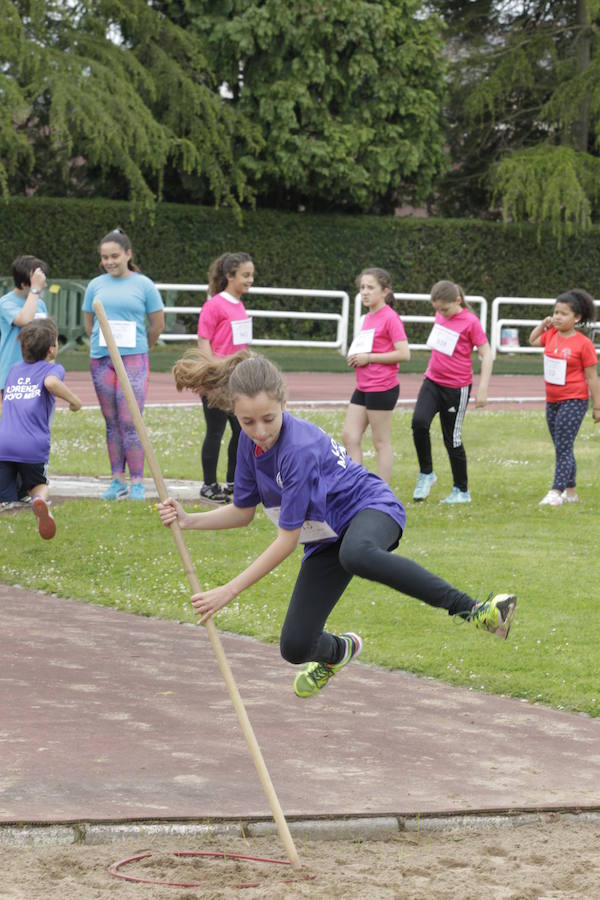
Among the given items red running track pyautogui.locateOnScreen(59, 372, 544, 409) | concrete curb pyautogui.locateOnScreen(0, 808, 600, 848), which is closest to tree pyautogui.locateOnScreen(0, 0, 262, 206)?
red running track pyautogui.locateOnScreen(59, 372, 544, 409)

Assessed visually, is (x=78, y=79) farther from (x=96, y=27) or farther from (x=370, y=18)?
(x=370, y=18)

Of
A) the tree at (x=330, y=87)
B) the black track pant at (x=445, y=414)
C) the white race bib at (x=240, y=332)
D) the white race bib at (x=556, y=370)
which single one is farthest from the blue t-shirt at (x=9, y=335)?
the tree at (x=330, y=87)

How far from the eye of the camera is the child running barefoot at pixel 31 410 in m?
10.2

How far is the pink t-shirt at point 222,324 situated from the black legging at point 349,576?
595cm

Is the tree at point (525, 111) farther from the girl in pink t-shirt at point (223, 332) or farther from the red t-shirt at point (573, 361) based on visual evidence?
the girl in pink t-shirt at point (223, 332)

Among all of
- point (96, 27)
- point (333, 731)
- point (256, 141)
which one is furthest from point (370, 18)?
point (333, 731)

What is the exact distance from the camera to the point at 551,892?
441 centimetres

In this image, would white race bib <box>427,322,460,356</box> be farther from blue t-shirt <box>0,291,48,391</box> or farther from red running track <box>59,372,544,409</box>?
red running track <box>59,372,544,409</box>

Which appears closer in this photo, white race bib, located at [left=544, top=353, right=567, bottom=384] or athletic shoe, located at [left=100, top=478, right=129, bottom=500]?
white race bib, located at [left=544, top=353, right=567, bottom=384]

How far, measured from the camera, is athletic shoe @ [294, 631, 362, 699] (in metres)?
5.92

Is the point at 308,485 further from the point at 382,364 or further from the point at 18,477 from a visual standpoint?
the point at 382,364

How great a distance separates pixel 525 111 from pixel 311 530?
1127 inches

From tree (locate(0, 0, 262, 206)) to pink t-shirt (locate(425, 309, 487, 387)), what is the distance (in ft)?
46.6

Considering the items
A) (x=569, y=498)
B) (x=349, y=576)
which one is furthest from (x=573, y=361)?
(x=349, y=576)
